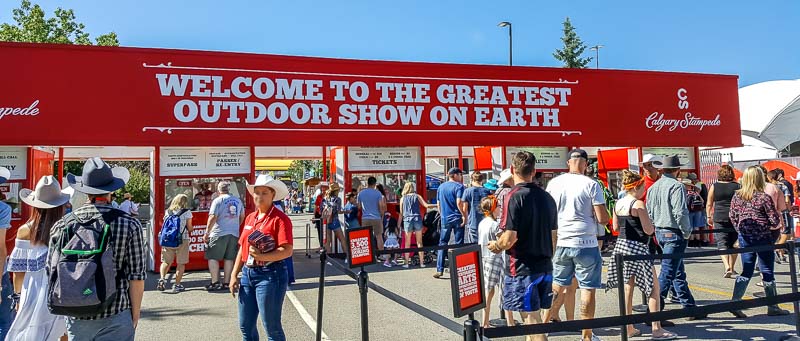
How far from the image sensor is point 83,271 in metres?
2.83

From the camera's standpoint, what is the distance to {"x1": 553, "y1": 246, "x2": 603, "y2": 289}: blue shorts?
4730 mm

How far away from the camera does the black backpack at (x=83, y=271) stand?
9.30 feet

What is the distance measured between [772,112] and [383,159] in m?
31.5

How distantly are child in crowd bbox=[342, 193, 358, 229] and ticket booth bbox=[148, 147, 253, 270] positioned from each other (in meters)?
1.88

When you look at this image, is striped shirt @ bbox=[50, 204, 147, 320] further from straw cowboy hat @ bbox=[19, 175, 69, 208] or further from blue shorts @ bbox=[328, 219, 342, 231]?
blue shorts @ bbox=[328, 219, 342, 231]

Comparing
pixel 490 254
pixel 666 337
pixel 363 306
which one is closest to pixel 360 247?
pixel 363 306

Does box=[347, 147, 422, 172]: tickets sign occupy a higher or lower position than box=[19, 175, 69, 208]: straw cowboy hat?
higher

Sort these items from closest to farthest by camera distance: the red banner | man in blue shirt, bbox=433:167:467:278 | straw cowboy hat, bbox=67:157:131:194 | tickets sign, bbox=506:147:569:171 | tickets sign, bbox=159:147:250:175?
straw cowboy hat, bbox=67:157:131:194, man in blue shirt, bbox=433:167:467:278, the red banner, tickets sign, bbox=159:147:250:175, tickets sign, bbox=506:147:569:171

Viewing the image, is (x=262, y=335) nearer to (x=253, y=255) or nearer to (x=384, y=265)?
(x=253, y=255)

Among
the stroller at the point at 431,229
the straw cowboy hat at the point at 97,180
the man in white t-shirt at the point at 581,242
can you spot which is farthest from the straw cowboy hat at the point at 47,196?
the stroller at the point at 431,229

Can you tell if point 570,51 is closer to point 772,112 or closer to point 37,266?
point 772,112

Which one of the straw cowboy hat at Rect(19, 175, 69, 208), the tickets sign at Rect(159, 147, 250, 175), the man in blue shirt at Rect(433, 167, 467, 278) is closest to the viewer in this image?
the straw cowboy hat at Rect(19, 175, 69, 208)

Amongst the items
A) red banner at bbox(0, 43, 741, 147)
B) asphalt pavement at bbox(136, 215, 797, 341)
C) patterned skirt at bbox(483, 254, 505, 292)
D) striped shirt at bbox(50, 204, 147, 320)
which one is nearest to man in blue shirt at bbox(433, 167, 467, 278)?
asphalt pavement at bbox(136, 215, 797, 341)

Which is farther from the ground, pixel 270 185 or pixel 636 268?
pixel 270 185
